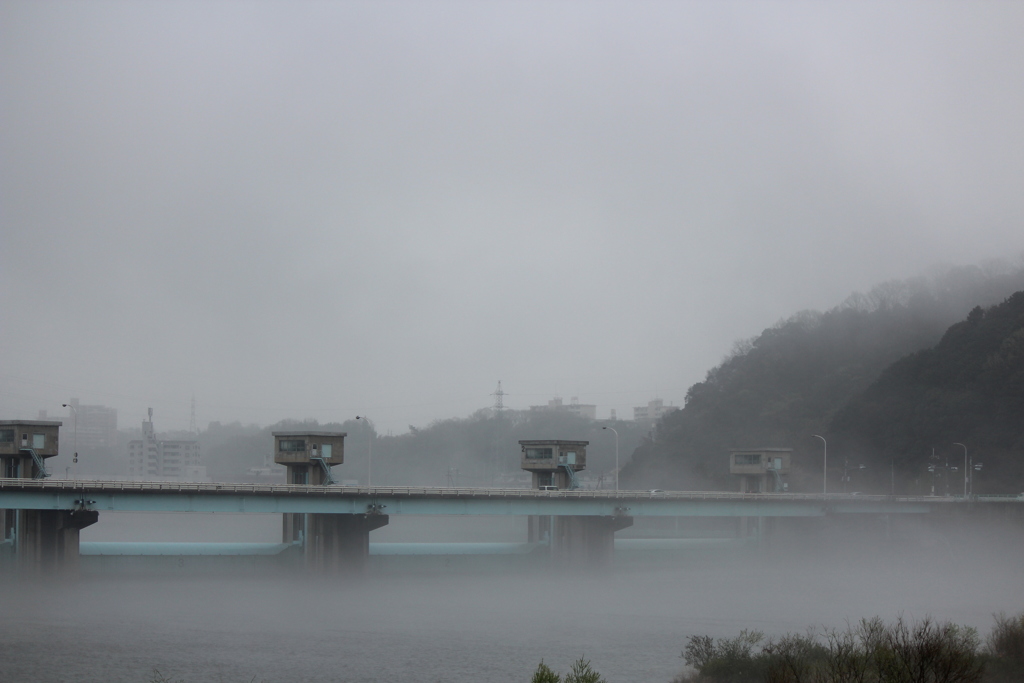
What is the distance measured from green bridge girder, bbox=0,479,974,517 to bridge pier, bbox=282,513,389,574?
232 cm

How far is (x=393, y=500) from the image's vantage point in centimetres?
8419

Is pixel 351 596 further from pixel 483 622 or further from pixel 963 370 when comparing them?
pixel 963 370

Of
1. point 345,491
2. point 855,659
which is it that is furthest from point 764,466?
point 855,659

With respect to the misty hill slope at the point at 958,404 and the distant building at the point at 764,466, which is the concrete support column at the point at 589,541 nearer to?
the distant building at the point at 764,466

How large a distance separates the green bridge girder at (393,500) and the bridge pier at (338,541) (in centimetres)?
232

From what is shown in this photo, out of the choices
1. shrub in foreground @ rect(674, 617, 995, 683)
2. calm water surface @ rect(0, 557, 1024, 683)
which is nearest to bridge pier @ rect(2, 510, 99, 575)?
calm water surface @ rect(0, 557, 1024, 683)

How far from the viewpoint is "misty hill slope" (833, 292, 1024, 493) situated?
135 metres

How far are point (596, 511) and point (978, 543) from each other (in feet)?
149

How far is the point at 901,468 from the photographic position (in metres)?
144

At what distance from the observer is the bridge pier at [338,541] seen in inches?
3324

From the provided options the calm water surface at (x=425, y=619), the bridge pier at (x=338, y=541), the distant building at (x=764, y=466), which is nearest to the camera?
the calm water surface at (x=425, y=619)

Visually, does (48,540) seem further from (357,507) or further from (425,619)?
(425,619)

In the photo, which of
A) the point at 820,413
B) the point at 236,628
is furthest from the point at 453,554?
the point at 820,413

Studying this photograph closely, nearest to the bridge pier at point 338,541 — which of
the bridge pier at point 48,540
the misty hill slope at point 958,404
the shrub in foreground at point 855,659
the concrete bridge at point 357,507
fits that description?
the concrete bridge at point 357,507
